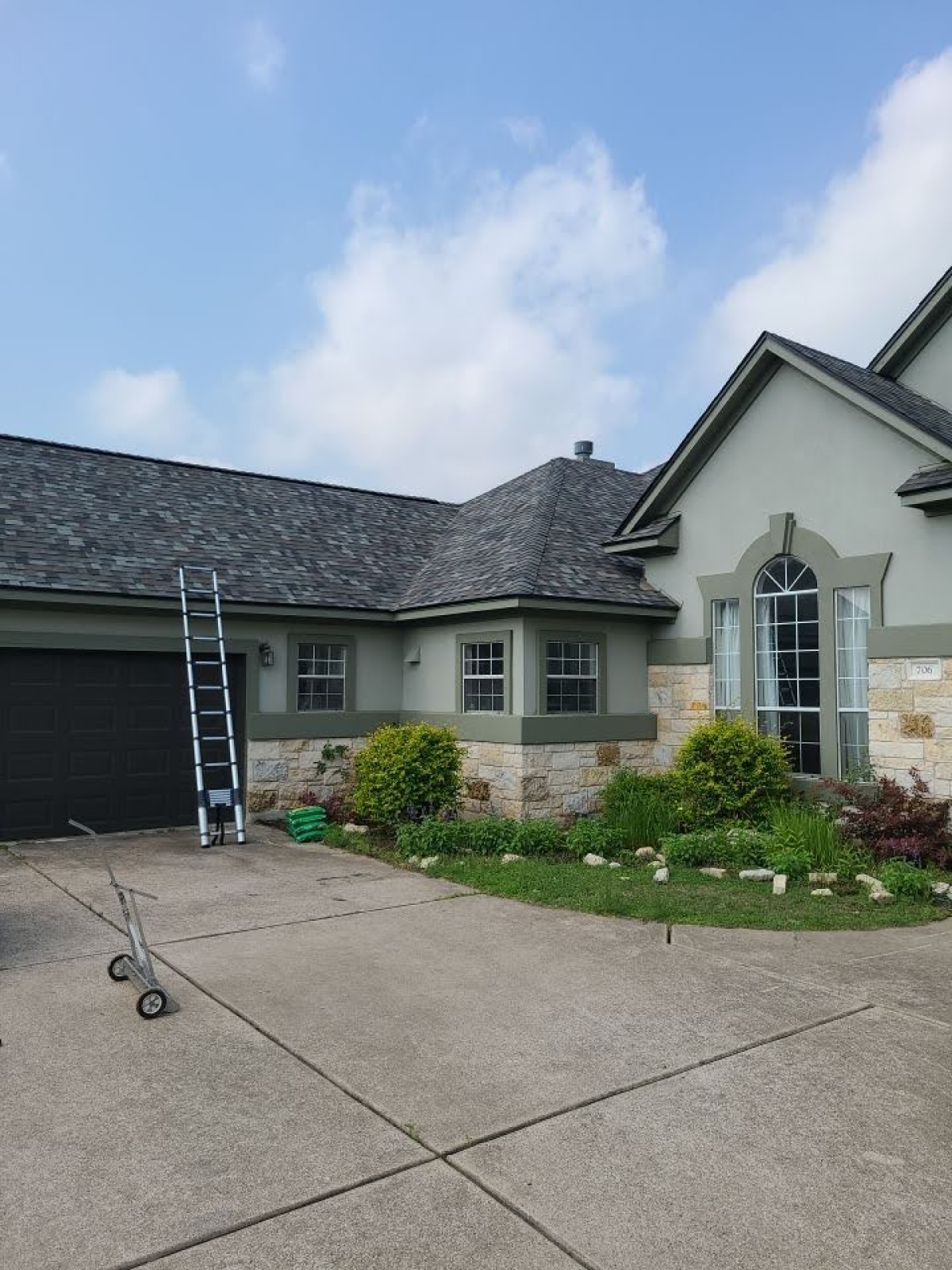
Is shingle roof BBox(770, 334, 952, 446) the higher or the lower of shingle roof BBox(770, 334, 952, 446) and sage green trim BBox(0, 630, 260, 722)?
the higher

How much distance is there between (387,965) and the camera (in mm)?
6547

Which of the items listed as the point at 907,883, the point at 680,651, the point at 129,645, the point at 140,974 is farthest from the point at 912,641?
the point at 129,645

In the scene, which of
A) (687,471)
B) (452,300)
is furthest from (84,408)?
(687,471)

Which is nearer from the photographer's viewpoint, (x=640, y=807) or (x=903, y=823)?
(x=903, y=823)

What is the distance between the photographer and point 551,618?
43.0 ft

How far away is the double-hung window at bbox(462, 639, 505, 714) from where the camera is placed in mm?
13328

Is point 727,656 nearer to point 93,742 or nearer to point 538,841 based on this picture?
point 538,841

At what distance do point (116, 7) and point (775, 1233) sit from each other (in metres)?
14.1

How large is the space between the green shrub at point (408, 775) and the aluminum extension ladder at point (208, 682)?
1.89m

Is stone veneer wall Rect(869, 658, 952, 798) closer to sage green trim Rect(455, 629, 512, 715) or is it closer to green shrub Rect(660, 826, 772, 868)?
green shrub Rect(660, 826, 772, 868)

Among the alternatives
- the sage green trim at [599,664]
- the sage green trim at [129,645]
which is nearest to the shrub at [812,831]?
the sage green trim at [599,664]

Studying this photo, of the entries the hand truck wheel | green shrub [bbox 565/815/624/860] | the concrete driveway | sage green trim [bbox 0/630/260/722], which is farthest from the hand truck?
sage green trim [bbox 0/630/260/722]

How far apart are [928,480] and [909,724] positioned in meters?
A: 2.96

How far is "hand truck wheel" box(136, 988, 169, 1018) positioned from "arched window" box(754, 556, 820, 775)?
9328mm
